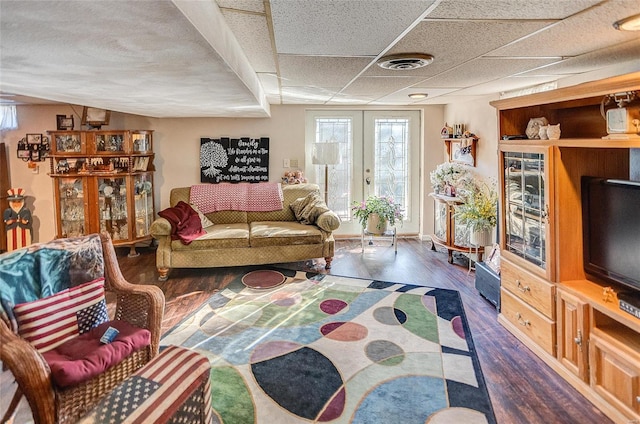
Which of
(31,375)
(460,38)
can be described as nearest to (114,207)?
(31,375)

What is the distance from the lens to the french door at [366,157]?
6.06 meters

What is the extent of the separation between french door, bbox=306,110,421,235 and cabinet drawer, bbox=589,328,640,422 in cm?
411

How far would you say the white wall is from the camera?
17.9 ft

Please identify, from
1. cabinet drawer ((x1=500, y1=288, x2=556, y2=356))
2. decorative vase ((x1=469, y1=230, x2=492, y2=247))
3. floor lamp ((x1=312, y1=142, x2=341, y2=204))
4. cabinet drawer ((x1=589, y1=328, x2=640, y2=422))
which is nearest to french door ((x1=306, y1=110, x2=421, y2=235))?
floor lamp ((x1=312, y1=142, x2=341, y2=204))

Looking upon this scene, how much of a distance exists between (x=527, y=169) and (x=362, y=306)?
175cm

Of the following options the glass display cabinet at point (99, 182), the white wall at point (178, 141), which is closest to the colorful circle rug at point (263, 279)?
the white wall at point (178, 141)

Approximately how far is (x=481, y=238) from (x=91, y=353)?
3656 mm

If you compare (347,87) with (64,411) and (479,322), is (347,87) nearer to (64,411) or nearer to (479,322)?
(479,322)

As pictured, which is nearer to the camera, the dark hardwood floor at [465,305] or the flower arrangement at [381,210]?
the dark hardwood floor at [465,305]

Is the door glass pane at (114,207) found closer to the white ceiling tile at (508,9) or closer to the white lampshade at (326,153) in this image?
the white lampshade at (326,153)

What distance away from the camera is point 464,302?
12.1 ft

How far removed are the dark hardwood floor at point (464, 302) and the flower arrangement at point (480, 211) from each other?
59 cm

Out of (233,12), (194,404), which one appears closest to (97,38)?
(233,12)

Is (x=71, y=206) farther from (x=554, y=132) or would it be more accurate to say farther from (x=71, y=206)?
(x=554, y=132)
